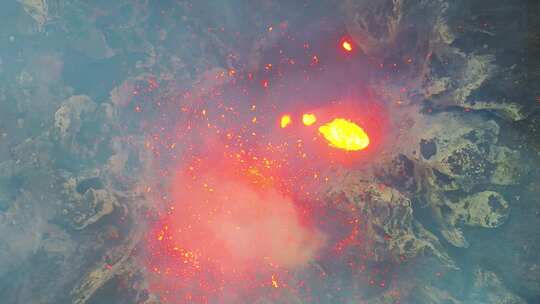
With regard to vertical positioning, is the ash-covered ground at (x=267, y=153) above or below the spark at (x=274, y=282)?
above

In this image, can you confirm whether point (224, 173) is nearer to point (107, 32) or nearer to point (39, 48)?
point (107, 32)

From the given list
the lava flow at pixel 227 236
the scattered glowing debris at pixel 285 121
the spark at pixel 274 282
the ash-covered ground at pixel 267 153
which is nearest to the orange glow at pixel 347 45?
the ash-covered ground at pixel 267 153

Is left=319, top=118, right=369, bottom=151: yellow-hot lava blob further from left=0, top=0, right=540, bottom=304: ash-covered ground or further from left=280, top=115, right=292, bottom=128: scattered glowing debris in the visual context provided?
left=280, top=115, right=292, bottom=128: scattered glowing debris

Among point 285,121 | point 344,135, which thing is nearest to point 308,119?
point 285,121

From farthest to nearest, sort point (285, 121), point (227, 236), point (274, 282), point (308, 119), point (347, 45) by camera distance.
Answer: point (285, 121) < point (308, 119) < point (227, 236) < point (347, 45) < point (274, 282)

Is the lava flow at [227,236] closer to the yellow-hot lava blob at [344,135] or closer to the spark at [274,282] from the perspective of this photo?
the spark at [274,282]

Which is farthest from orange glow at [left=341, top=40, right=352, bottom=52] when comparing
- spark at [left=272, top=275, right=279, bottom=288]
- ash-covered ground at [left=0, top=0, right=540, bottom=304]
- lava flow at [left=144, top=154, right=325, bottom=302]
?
spark at [left=272, top=275, right=279, bottom=288]

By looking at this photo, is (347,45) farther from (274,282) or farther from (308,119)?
(274,282)
